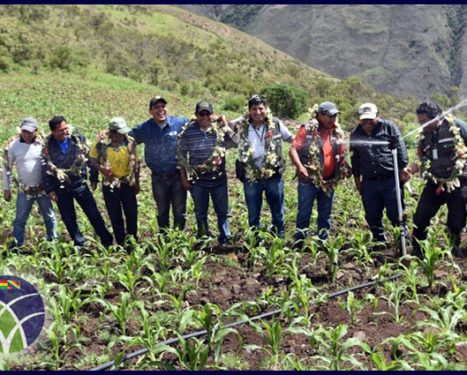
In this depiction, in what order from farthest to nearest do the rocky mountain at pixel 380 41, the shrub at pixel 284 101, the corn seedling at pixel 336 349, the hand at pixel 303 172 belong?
the rocky mountain at pixel 380 41 < the shrub at pixel 284 101 < the hand at pixel 303 172 < the corn seedling at pixel 336 349

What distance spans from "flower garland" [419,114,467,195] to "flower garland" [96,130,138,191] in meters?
3.49

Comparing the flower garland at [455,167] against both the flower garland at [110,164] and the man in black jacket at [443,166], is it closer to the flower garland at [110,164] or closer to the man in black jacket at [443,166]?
the man in black jacket at [443,166]

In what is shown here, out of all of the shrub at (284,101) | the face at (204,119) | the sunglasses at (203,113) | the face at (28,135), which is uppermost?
the shrub at (284,101)

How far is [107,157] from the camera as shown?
602 cm

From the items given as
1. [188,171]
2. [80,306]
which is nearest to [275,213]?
[188,171]

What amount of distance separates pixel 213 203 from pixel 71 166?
1.85 meters

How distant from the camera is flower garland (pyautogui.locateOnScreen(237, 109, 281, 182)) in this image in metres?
5.87

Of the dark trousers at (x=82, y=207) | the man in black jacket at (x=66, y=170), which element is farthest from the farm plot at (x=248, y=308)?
the man in black jacket at (x=66, y=170)

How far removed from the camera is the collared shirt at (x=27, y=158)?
6.11 metres

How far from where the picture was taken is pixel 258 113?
575 cm

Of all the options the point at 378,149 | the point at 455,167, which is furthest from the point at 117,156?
the point at 455,167

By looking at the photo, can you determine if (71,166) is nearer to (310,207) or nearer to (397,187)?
(310,207)

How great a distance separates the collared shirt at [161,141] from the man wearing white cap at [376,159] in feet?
7.10

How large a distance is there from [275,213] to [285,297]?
1745 mm
